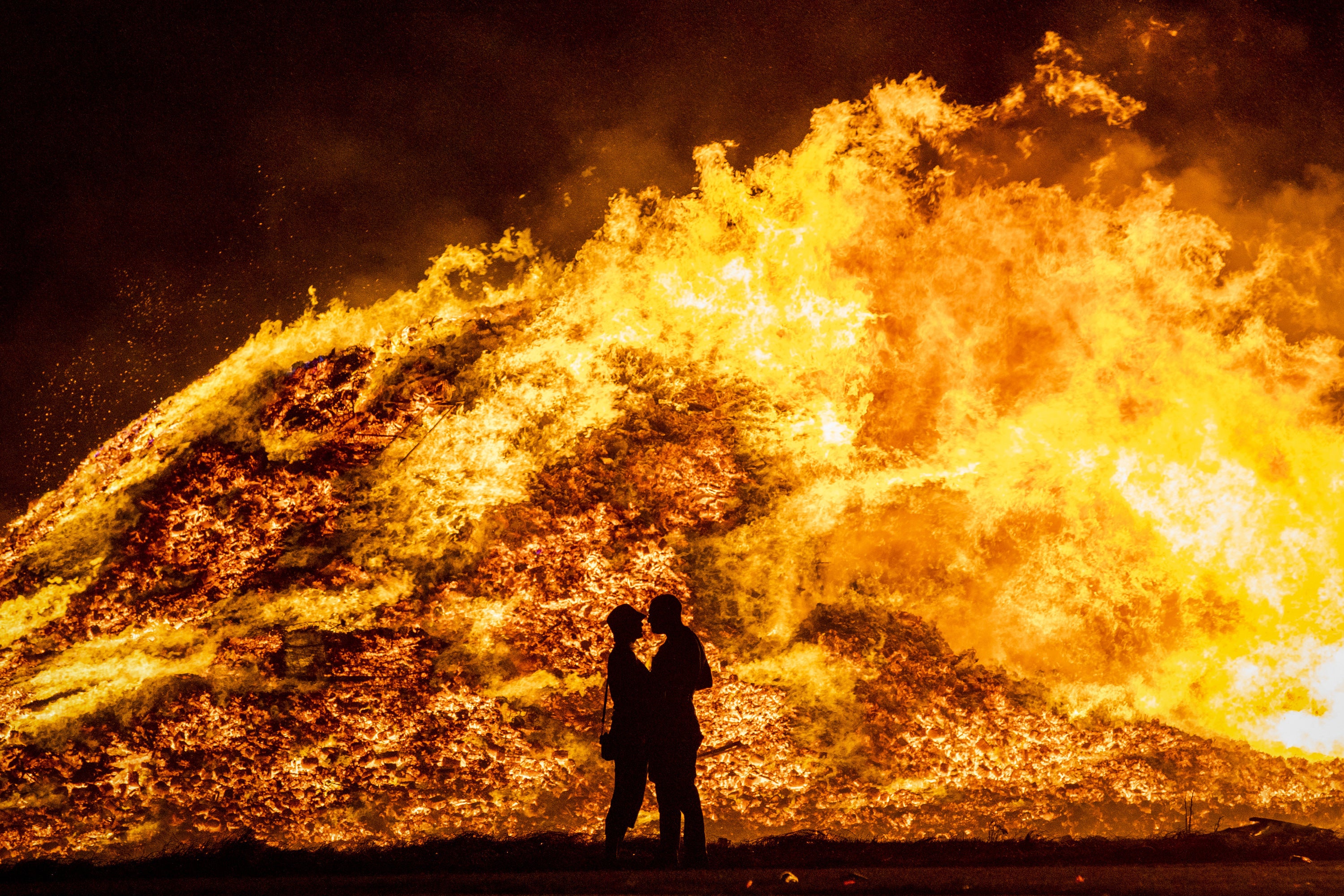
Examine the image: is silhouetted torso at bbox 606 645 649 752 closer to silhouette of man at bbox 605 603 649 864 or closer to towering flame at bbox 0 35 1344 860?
silhouette of man at bbox 605 603 649 864

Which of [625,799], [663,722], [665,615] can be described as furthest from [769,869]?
[665,615]

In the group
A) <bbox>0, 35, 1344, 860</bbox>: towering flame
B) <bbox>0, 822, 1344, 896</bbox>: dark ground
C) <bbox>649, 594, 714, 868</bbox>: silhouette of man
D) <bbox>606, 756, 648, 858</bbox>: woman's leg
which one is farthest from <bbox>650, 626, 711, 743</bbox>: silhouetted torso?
<bbox>0, 35, 1344, 860</bbox>: towering flame

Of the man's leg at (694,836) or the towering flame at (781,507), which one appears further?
the towering flame at (781,507)

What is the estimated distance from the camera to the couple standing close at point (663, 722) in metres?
3.47

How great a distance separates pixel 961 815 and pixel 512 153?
5510 mm

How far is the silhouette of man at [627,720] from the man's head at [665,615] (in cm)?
8

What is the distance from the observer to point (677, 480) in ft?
17.7

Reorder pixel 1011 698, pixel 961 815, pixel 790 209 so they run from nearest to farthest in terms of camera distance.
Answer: pixel 961 815
pixel 1011 698
pixel 790 209

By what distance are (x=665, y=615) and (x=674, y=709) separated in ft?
1.55

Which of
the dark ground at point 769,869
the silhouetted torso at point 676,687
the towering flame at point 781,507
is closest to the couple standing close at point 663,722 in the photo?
the silhouetted torso at point 676,687

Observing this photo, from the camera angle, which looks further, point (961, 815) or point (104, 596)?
point (104, 596)

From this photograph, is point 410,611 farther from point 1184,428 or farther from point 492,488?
point 1184,428

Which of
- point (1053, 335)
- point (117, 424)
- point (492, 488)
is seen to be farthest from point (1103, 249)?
point (117, 424)

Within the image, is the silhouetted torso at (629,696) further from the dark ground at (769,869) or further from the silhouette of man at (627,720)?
the dark ground at (769,869)
